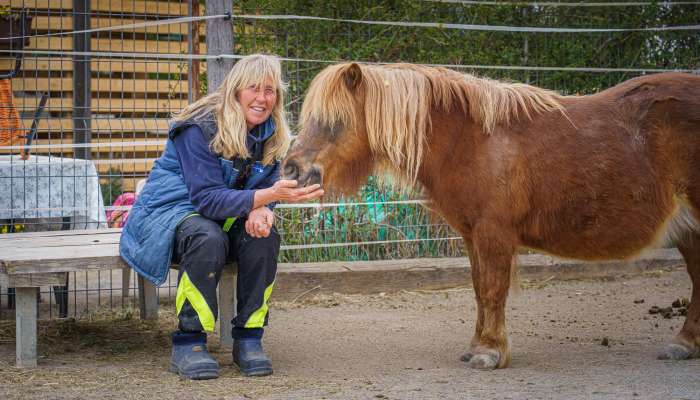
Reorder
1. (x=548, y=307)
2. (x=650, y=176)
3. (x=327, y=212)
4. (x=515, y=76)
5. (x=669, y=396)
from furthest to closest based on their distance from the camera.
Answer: (x=515, y=76)
(x=327, y=212)
(x=548, y=307)
(x=650, y=176)
(x=669, y=396)

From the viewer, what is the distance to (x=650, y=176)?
3.96m

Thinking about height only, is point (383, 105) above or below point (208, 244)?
above

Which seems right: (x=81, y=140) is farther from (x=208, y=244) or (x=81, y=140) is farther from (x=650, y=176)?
(x=650, y=176)

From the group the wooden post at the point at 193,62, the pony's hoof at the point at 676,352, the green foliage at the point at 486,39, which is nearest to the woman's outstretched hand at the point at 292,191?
the pony's hoof at the point at 676,352

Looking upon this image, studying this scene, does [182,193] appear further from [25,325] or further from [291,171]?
[25,325]

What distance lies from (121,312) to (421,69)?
8.78ft

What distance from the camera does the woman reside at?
3.68 meters

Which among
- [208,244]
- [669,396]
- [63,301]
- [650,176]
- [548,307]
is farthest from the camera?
[548,307]

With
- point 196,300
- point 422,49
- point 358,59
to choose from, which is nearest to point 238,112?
point 196,300

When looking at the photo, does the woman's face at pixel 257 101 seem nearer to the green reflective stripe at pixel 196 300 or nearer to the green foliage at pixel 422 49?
the green reflective stripe at pixel 196 300

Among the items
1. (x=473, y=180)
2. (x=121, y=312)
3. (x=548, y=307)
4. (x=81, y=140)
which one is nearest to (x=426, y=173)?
(x=473, y=180)

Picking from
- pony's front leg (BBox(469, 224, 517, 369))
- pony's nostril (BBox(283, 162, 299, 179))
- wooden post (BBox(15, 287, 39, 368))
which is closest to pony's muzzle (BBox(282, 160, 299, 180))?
pony's nostril (BBox(283, 162, 299, 179))

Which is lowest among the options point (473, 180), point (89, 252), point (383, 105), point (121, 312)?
point (121, 312)

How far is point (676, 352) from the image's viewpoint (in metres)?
4.11
